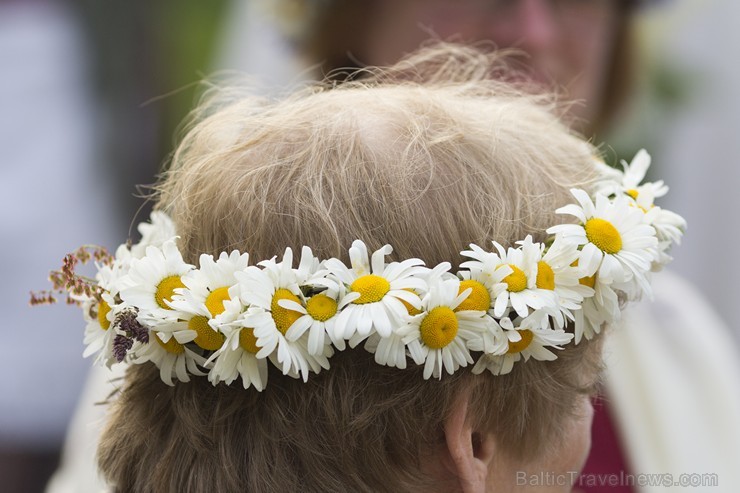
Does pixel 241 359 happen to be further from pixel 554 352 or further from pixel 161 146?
pixel 161 146

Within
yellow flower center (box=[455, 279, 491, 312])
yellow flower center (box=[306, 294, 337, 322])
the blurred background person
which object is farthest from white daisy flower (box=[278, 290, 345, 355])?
the blurred background person

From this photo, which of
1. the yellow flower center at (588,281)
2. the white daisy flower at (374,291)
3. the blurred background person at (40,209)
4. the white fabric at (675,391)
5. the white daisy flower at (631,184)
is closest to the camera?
the white daisy flower at (374,291)

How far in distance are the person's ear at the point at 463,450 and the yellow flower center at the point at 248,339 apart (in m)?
0.25

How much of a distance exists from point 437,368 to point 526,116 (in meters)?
0.41

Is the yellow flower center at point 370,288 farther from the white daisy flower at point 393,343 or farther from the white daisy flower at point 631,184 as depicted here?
the white daisy flower at point 631,184

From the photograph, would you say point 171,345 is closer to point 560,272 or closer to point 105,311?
point 105,311

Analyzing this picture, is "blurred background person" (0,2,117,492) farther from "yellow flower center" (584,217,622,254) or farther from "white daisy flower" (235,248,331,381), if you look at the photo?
"yellow flower center" (584,217,622,254)

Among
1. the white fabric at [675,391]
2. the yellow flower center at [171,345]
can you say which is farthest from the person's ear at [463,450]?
the white fabric at [675,391]

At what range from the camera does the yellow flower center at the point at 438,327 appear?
833mm

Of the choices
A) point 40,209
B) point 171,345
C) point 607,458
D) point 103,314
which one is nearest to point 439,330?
point 171,345

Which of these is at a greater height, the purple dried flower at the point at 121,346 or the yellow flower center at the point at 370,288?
the yellow flower center at the point at 370,288

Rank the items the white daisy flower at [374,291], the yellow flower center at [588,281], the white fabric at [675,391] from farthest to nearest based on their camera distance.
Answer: the white fabric at [675,391], the yellow flower center at [588,281], the white daisy flower at [374,291]

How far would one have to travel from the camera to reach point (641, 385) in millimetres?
1928

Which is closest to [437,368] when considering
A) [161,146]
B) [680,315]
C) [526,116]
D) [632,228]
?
[632,228]
